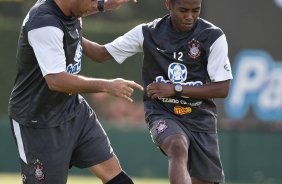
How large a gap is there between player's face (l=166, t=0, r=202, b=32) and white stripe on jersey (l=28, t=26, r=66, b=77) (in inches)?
47.1

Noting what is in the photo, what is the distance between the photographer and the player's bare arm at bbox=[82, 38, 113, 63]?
8500 mm

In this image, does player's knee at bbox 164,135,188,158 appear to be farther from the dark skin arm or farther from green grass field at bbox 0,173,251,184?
green grass field at bbox 0,173,251,184

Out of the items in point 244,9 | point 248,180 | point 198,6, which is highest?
point 198,6

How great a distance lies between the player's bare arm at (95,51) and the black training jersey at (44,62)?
0.55m

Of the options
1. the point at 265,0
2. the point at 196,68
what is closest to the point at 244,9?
the point at 265,0

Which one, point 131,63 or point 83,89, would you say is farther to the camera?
point 131,63

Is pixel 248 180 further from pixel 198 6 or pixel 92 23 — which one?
pixel 198 6

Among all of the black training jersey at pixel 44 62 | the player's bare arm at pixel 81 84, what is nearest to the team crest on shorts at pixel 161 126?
the black training jersey at pixel 44 62

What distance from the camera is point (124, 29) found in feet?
45.4

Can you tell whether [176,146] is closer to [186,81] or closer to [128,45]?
[186,81]

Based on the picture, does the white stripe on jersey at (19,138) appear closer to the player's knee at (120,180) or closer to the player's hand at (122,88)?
the player's knee at (120,180)

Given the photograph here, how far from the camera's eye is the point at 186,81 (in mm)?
8133

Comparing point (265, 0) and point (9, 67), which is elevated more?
point (265, 0)

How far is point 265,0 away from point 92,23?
265 cm
